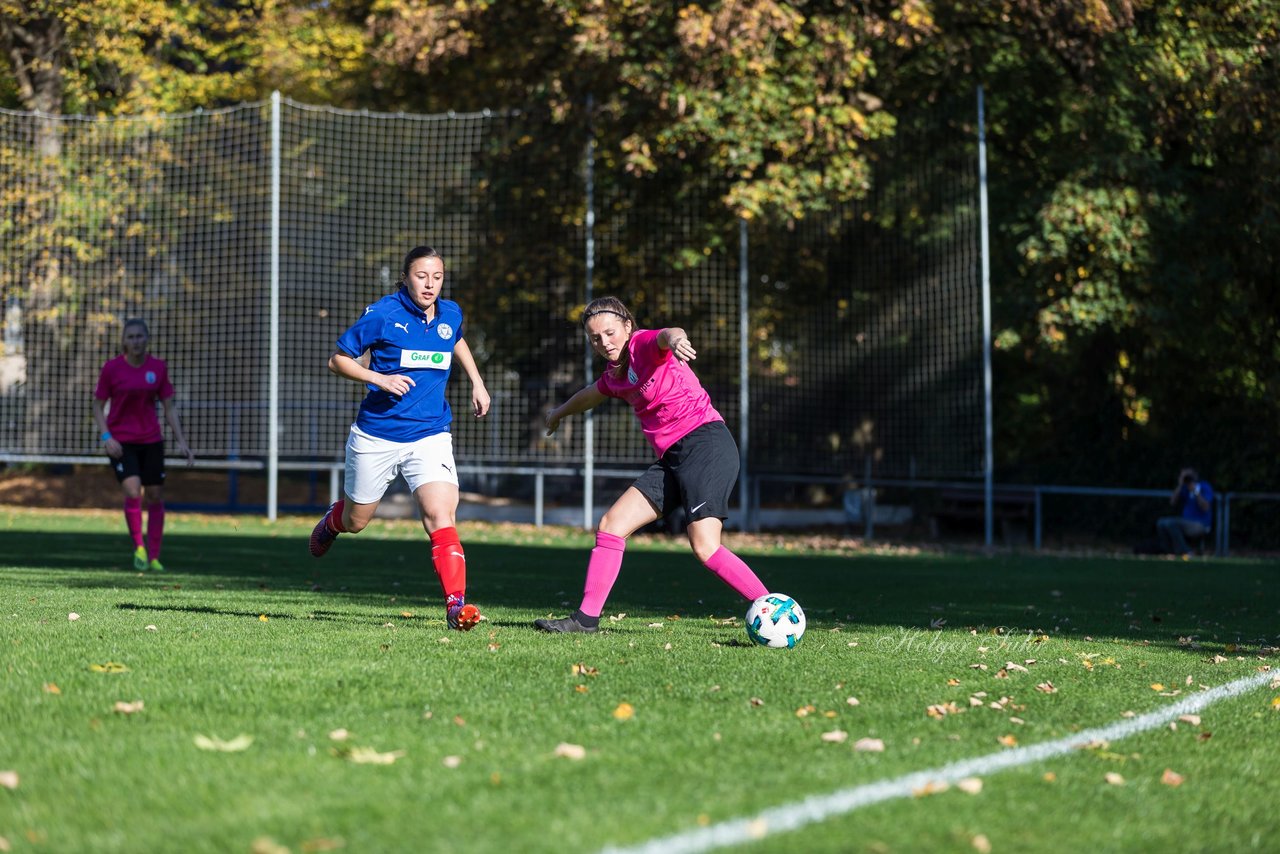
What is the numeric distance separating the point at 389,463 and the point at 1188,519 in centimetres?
1425

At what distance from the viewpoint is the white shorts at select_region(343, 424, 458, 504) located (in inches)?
316

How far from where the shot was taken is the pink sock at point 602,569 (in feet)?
25.1

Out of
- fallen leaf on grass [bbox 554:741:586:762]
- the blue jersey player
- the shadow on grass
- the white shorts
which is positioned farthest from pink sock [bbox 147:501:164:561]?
fallen leaf on grass [bbox 554:741:586:762]

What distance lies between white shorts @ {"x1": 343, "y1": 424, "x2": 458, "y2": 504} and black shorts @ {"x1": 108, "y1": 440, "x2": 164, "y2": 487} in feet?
17.0

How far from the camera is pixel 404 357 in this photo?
797 centimetres

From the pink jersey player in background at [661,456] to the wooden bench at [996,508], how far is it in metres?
14.2

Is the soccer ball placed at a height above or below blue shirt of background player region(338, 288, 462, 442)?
below

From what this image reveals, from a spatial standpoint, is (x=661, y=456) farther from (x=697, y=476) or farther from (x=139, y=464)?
(x=139, y=464)

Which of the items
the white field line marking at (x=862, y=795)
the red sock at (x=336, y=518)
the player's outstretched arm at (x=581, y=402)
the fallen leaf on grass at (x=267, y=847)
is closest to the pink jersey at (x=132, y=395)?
the red sock at (x=336, y=518)

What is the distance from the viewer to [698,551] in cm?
758

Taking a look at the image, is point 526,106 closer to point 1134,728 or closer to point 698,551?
point 698,551

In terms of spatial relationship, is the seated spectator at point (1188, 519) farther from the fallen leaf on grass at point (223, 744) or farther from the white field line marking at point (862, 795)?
the fallen leaf on grass at point (223, 744)

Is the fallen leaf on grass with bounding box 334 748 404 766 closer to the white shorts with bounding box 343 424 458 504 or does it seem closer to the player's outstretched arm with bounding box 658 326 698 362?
the player's outstretched arm with bounding box 658 326 698 362

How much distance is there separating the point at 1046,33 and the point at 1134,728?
17.0 meters
